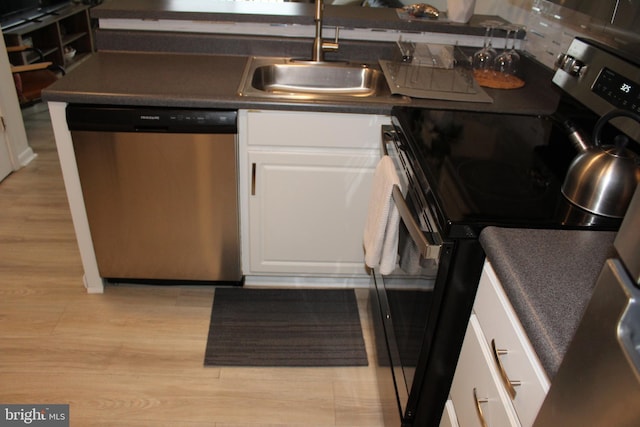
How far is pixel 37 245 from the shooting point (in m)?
2.51

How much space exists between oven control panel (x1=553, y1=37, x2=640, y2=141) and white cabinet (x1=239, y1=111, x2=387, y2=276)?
2.07 ft

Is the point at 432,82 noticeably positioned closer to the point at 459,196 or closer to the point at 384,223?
the point at 384,223

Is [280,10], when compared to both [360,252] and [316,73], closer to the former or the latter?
[316,73]

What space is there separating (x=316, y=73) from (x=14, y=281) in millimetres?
1637

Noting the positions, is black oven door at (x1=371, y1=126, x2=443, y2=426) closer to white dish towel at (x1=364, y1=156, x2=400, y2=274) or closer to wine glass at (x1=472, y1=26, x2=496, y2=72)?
white dish towel at (x1=364, y1=156, x2=400, y2=274)

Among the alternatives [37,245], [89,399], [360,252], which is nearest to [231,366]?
[89,399]

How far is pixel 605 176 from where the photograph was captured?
1.09 meters

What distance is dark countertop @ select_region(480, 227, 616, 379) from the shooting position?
2.65ft

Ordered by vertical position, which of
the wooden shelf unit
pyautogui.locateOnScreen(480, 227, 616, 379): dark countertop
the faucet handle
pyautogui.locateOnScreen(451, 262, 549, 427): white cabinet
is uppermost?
the faucet handle

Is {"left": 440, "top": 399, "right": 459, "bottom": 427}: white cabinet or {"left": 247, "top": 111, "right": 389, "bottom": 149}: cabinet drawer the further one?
{"left": 247, "top": 111, "right": 389, "bottom": 149}: cabinet drawer

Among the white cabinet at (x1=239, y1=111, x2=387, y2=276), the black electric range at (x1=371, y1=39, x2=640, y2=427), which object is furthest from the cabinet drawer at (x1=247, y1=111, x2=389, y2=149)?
the black electric range at (x1=371, y1=39, x2=640, y2=427)

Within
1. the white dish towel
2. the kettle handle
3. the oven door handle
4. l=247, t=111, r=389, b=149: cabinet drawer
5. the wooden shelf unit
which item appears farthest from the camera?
the wooden shelf unit

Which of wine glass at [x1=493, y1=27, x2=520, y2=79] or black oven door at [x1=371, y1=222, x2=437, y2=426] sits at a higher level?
wine glass at [x1=493, y1=27, x2=520, y2=79]

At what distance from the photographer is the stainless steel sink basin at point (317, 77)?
2.22 meters
